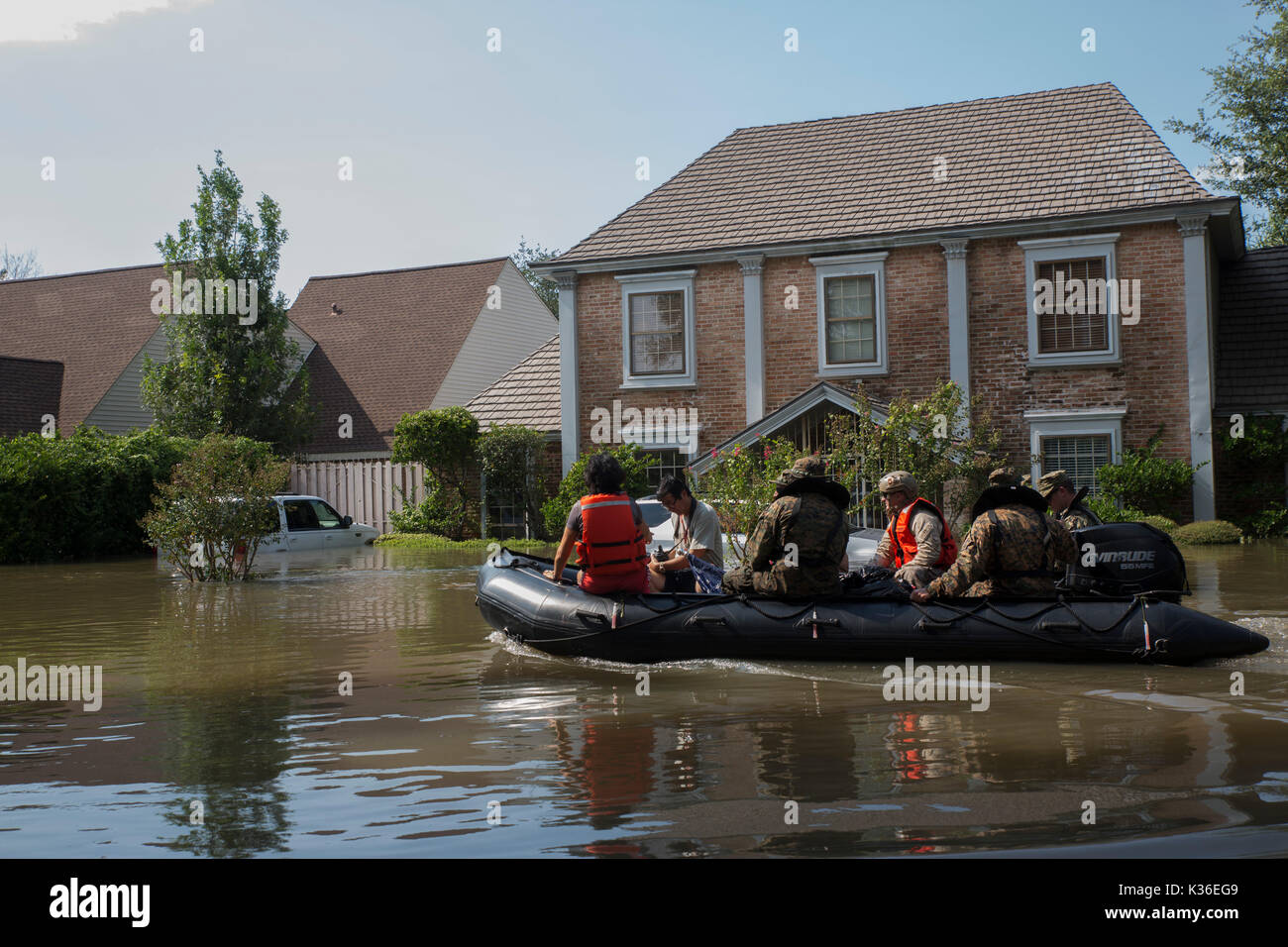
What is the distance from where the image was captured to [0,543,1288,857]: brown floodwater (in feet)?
17.1

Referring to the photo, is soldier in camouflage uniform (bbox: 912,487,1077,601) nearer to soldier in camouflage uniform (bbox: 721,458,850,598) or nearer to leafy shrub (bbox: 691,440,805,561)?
soldier in camouflage uniform (bbox: 721,458,850,598)

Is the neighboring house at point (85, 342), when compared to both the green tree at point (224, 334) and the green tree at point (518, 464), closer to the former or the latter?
the green tree at point (224, 334)

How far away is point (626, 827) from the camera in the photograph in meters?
5.36

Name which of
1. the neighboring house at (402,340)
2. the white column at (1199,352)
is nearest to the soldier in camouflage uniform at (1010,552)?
the white column at (1199,352)

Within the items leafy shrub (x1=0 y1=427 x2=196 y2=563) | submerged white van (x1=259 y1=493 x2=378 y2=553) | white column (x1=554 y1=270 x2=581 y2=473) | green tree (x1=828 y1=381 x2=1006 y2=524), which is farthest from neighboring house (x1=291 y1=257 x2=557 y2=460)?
green tree (x1=828 y1=381 x2=1006 y2=524)

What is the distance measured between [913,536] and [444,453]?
17861 mm

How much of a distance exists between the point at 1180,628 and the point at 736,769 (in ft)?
14.6

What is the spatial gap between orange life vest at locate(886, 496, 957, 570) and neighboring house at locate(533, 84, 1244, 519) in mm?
11672

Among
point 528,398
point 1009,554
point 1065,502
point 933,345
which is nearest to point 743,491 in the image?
point 1065,502

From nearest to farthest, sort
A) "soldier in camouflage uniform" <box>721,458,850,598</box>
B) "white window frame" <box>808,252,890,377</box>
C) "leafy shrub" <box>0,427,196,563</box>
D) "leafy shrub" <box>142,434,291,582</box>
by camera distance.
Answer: "soldier in camouflage uniform" <box>721,458,850,598</box>
"leafy shrub" <box>142,434,291,582</box>
"white window frame" <box>808,252,890,377</box>
"leafy shrub" <box>0,427,196,563</box>

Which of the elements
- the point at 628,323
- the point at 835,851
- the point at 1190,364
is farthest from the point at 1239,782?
the point at 628,323

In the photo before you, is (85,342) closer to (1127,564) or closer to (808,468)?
(808,468)

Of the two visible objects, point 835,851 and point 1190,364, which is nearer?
point 835,851
